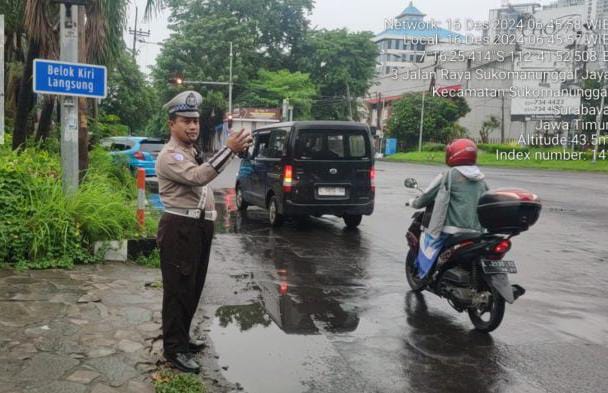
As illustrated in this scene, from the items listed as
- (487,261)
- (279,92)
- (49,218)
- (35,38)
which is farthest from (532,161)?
(49,218)

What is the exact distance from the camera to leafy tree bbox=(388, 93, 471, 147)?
180 feet

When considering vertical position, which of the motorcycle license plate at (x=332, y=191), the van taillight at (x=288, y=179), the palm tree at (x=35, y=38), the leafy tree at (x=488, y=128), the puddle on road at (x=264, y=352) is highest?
the leafy tree at (x=488, y=128)

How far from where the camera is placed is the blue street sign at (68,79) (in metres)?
7.09

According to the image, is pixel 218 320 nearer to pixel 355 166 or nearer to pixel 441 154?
pixel 355 166

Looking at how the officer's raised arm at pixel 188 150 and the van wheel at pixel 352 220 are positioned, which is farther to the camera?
the van wheel at pixel 352 220

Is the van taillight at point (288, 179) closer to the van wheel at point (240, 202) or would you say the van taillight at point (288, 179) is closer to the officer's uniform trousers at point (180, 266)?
the van wheel at point (240, 202)

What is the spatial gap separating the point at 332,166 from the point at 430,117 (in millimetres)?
47239

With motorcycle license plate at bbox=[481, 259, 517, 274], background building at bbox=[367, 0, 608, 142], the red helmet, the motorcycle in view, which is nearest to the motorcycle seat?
the motorcycle

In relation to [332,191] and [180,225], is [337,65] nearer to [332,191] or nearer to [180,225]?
[332,191]

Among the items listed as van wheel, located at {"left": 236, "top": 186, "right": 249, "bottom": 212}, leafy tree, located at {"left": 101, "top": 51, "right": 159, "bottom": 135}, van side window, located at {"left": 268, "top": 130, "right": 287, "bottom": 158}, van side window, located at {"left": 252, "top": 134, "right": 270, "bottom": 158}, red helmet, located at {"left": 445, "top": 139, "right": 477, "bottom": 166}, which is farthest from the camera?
leafy tree, located at {"left": 101, "top": 51, "right": 159, "bottom": 135}

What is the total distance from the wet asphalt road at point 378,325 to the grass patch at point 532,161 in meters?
34.8

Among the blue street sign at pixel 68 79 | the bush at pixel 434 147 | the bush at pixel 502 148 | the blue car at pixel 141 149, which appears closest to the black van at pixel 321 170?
the blue street sign at pixel 68 79

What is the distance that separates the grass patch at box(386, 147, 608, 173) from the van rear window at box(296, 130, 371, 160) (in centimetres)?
3425

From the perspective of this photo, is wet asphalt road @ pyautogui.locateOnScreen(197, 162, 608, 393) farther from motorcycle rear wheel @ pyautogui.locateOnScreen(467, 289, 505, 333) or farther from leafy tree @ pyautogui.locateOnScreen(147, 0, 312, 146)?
leafy tree @ pyautogui.locateOnScreen(147, 0, 312, 146)
